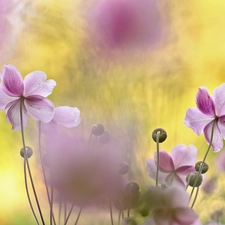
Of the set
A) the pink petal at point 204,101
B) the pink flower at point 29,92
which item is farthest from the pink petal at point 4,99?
the pink petal at point 204,101

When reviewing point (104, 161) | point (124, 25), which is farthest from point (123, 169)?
point (124, 25)

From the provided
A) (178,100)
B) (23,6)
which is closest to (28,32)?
(23,6)

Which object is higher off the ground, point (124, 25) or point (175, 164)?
point (124, 25)

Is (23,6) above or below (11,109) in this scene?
above

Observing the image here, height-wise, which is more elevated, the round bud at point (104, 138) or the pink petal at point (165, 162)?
the round bud at point (104, 138)

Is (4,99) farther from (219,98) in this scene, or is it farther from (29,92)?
(219,98)

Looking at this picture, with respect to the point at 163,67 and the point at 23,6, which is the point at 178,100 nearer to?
the point at 163,67

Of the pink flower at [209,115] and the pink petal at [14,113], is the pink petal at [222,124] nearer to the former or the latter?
the pink flower at [209,115]
